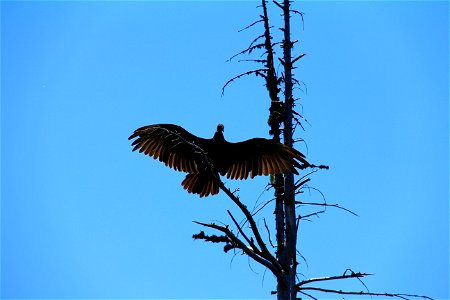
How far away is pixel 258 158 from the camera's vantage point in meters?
8.28

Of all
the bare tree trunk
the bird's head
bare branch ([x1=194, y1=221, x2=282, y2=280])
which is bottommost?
bare branch ([x1=194, y1=221, x2=282, y2=280])

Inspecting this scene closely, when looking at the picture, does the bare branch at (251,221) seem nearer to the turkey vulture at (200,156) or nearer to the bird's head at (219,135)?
the turkey vulture at (200,156)

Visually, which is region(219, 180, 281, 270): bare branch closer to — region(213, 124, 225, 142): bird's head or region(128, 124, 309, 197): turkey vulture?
region(128, 124, 309, 197): turkey vulture

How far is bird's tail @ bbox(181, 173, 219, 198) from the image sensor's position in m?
8.28

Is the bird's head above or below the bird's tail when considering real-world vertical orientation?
above

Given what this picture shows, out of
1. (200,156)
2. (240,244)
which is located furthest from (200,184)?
(240,244)

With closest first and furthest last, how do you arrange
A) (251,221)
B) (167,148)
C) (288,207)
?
1. (251,221)
2. (288,207)
3. (167,148)

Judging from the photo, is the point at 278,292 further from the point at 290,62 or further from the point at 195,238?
the point at 290,62

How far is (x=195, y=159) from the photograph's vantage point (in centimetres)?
858

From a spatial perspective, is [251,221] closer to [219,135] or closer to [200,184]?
[200,184]

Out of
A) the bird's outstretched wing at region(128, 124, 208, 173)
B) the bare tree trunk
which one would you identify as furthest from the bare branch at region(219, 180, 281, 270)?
the bird's outstretched wing at region(128, 124, 208, 173)

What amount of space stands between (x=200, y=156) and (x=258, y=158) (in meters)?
0.72

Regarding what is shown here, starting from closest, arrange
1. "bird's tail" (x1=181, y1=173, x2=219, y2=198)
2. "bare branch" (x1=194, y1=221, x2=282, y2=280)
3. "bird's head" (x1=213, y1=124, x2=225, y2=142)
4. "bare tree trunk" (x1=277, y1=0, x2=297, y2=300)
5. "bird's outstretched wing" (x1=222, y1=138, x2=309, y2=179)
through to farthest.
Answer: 1. "bare branch" (x1=194, y1=221, x2=282, y2=280)
2. "bare tree trunk" (x1=277, y1=0, x2=297, y2=300)
3. "bird's outstretched wing" (x1=222, y1=138, x2=309, y2=179)
4. "bird's tail" (x1=181, y1=173, x2=219, y2=198)
5. "bird's head" (x1=213, y1=124, x2=225, y2=142)

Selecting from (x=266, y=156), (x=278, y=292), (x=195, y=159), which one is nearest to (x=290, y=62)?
(x=266, y=156)
